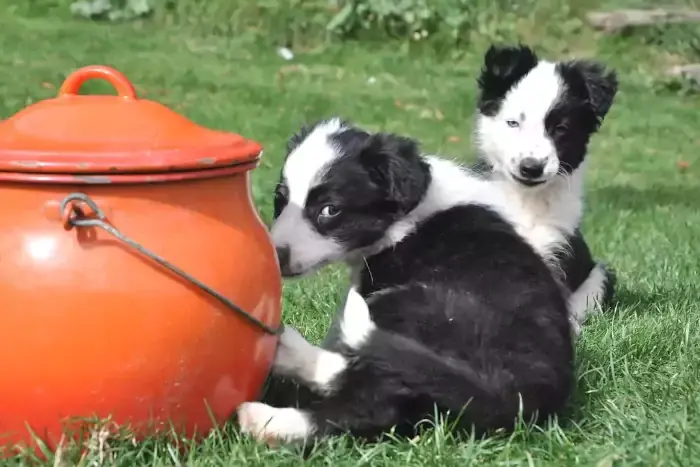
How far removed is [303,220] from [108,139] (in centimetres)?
95

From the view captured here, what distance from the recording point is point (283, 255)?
10.7 ft

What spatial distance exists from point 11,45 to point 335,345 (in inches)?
393

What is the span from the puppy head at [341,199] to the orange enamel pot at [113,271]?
646 mm

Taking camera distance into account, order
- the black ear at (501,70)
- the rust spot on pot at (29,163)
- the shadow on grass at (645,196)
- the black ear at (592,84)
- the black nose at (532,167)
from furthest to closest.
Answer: the shadow on grass at (645,196), the black ear at (501,70), the black ear at (592,84), the black nose at (532,167), the rust spot on pot at (29,163)

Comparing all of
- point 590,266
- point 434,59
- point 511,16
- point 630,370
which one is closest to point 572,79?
point 590,266

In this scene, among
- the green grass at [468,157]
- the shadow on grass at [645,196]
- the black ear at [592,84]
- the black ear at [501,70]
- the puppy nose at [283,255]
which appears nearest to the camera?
the green grass at [468,157]

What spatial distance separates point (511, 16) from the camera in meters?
13.6

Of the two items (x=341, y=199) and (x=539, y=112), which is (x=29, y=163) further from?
(x=539, y=112)

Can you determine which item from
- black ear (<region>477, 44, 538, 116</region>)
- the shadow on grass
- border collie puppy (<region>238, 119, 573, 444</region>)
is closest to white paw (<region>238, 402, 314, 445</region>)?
border collie puppy (<region>238, 119, 573, 444</region>)

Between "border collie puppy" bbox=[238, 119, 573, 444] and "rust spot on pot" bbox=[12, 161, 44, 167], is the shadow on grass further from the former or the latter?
"rust spot on pot" bbox=[12, 161, 44, 167]

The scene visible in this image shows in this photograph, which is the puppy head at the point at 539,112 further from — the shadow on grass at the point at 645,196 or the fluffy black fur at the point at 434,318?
the shadow on grass at the point at 645,196

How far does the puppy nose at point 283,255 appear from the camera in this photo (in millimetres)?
3270

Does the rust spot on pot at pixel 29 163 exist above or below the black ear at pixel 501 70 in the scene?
above

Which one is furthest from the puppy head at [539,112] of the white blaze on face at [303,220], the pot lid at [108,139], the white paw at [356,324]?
the pot lid at [108,139]
